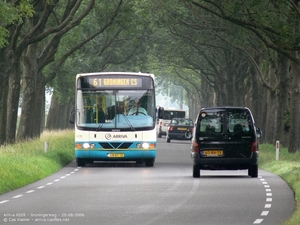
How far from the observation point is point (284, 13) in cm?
3506

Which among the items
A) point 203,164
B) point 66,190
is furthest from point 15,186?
point 203,164

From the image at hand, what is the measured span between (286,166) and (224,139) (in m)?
4.80

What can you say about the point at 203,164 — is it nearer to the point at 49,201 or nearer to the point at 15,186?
the point at 15,186

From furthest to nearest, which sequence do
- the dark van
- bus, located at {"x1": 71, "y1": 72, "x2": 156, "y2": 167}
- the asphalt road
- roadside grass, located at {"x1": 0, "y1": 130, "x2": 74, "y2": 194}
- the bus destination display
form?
the bus destination display → bus, located at {"x1": 71, "y1": 72, "x2": 156, "y2": 167} → the dark van → roadside grass, located at {"x1": 0, "y1": 130, "x2": 74, "y2": 194} → the asphalt road

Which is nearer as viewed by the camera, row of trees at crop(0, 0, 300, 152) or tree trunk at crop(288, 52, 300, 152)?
row of trees at crop(0, 0, 300, 152)

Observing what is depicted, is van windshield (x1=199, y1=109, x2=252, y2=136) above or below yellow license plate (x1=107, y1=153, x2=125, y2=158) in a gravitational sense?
above

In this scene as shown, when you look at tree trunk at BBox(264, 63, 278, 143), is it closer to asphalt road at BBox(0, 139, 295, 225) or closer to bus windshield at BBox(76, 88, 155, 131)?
bus windshield at BBox(76, 88, 155, 131)

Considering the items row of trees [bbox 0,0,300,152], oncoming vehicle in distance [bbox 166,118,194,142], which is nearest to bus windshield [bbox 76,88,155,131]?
row of trees [bbox 0,0,300,152]

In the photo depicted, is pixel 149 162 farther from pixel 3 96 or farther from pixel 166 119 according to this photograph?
pixel 166 119

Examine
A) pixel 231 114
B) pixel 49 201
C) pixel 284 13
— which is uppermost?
pixel 284 13

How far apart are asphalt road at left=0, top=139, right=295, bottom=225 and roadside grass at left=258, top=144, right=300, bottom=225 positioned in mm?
268

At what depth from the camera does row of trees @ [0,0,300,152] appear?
34.8 meters

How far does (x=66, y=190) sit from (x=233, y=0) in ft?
46.0

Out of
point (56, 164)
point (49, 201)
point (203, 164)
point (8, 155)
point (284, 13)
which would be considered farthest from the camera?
point (284, 13)
